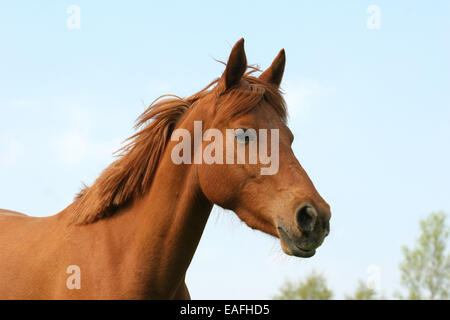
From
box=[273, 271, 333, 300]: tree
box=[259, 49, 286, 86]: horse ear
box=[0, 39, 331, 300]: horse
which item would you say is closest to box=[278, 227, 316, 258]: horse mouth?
box=[0, 39, 331, 300]: horse

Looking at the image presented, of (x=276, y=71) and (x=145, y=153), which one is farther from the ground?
(x=276, y=71)

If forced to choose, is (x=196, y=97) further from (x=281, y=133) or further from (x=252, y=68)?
(x=281, y=133)

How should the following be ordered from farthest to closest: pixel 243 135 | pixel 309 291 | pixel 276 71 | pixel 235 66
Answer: pixel 309 291 → pixel 276 71 → pixel 235 66 → pixel 243 135

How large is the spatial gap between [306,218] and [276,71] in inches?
67.3

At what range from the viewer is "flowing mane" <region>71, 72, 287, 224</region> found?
13.2 ft

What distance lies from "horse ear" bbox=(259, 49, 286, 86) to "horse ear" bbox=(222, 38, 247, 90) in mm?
400

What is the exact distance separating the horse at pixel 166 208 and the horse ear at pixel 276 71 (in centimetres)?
9

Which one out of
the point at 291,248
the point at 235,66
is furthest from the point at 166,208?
the point at 235,66

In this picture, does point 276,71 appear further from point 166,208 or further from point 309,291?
point 309,291

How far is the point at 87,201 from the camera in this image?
4230mm

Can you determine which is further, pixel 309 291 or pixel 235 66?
pixel 309 291

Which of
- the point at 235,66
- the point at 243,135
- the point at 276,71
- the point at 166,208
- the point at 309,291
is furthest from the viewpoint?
the point at 309,291

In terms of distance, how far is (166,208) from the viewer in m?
3.90

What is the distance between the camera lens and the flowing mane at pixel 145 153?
4030mm
